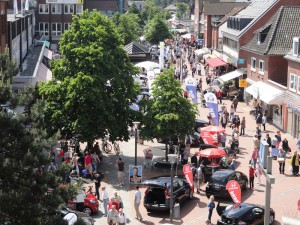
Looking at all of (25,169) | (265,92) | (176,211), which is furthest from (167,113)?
(25,169)

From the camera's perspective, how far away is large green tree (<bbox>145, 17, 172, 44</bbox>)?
326 ft

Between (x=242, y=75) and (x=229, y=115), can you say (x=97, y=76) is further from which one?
(x=242, y=75)

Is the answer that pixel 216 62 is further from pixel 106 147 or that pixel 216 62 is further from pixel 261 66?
pixel 106 147

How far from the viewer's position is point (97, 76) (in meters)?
31.7

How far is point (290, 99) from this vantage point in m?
40.9

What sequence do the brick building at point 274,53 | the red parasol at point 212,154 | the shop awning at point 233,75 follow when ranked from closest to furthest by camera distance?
the red parasol at point 212,154
the brick building at point 274,53
the shop awning at point 233,75

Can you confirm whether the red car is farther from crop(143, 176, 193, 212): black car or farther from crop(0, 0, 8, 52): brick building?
crop(0, 0, 8, 52): brick building

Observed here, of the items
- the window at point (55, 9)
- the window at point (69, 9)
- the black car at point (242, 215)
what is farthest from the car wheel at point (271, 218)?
the window at point (55, 9)

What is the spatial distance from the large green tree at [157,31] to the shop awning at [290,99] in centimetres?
5846

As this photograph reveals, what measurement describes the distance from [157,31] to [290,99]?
202 feet

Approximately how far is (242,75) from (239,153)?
2231 cm

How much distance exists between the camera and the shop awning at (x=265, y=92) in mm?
43312

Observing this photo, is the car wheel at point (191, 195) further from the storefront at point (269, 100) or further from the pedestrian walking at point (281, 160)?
the storefront at point (269, 100)

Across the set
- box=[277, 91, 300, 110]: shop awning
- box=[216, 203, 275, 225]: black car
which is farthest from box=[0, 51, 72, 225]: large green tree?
box=[277, 91, 300, 110]: shop awning
